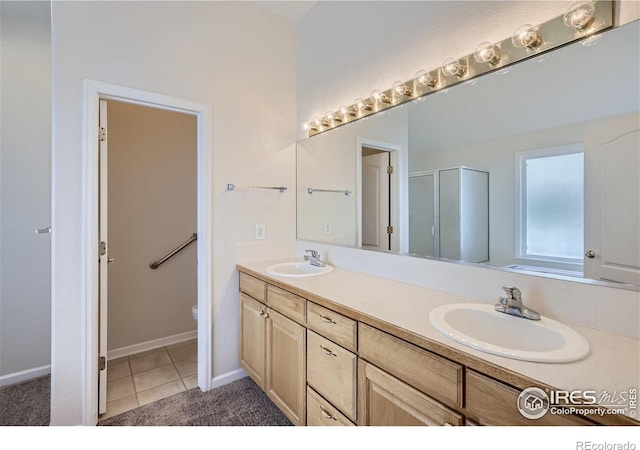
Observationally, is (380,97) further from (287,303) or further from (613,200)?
(287,303)

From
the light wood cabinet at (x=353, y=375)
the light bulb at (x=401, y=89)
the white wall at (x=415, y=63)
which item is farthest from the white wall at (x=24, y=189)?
the light bulb at (x=401, y=89)

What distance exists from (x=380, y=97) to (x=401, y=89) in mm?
158

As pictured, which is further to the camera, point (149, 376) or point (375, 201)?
point (149, 376)

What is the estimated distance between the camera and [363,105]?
73.7 inches

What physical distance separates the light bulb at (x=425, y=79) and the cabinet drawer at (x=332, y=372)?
1370 mm

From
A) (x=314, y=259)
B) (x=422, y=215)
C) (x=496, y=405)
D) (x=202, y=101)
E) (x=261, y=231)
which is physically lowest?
(x=496, y=405)

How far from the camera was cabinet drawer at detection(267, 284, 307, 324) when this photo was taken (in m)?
1.49

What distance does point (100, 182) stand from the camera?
1.69 meters

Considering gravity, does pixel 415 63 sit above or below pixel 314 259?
above

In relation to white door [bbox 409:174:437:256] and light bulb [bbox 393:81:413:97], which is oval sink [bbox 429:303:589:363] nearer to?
white door [bbox 409:174:437:256]

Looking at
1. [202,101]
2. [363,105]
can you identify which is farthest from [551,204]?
[202,101]

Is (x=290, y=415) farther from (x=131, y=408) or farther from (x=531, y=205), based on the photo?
(x=531, y=205)

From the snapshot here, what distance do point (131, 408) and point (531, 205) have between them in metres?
2.48
